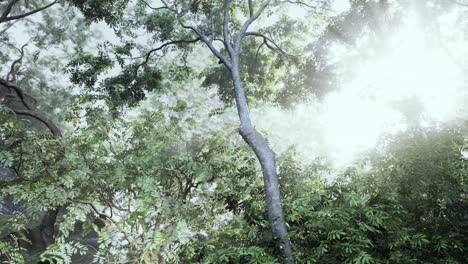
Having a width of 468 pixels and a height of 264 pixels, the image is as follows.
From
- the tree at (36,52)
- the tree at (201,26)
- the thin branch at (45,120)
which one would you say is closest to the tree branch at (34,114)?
the thin branch at (45,120)

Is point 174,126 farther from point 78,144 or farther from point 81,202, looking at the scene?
point 81,202

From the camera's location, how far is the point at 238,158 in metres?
6.25

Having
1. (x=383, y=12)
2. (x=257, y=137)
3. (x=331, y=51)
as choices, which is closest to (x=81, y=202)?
(x=257, y=137)

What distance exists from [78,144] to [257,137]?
383 centimetres

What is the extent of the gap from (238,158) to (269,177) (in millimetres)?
1586

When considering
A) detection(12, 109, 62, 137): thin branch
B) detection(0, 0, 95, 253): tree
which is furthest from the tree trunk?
detection(0, 0, 95, 253): tree

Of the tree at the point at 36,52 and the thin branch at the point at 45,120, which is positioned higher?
the tree at the point at 36,52

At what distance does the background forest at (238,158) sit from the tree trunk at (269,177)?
1.1 inches

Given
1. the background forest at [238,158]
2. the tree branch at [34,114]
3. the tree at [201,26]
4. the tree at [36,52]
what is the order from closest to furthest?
the background forest at [238,158]
the tree at [201,26]
the tree branch at [34,114]
the tree at [36,52]

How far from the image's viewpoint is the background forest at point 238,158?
328 centimetres

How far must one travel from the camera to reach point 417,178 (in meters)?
3.47

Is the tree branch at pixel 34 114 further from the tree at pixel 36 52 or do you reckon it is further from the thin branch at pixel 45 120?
the tree at pixel 36 52

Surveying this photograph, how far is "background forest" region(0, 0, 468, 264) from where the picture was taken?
129 inches

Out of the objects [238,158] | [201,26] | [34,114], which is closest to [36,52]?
[34,114]
